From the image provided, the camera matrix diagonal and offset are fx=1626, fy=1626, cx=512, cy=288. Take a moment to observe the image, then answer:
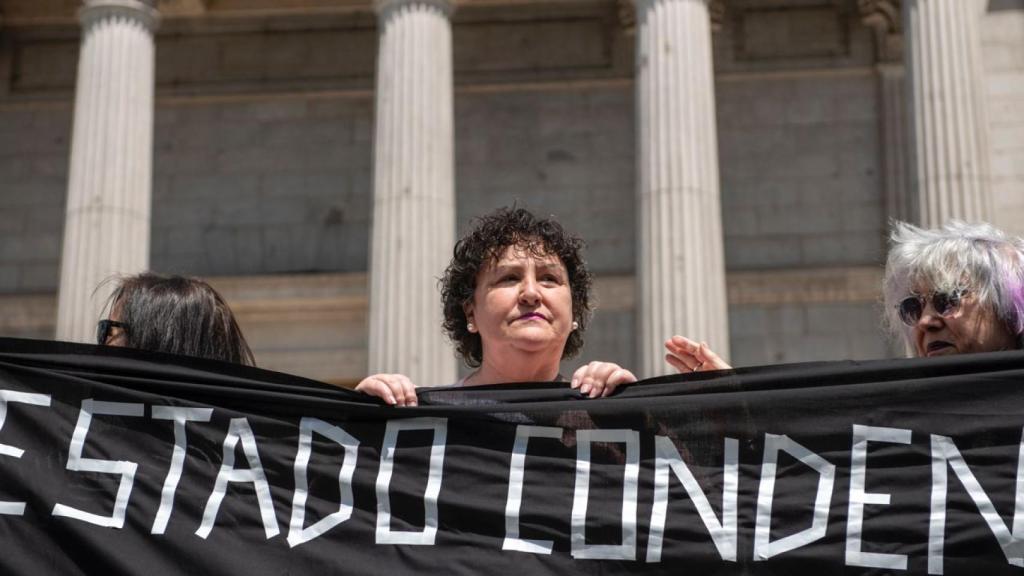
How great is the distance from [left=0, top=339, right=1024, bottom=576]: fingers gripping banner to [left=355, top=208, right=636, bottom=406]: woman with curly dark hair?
37 centimetres

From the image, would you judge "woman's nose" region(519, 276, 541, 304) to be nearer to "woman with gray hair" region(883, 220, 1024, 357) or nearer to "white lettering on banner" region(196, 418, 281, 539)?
"white lettering on banner" region(196, 418, 281, 539)

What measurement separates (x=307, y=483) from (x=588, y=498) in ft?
3.60

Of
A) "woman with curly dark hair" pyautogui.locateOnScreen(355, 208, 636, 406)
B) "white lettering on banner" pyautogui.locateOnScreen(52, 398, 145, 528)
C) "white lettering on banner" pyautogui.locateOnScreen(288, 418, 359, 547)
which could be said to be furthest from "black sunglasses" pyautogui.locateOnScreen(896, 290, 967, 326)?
"white lettering on banner" pyautogui.locateOnScreen(52, 398, 145, 528)

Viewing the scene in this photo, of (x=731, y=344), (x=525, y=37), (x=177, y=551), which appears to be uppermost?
(x=525, y=37)

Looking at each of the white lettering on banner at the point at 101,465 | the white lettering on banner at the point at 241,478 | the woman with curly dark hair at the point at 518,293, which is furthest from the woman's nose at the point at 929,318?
the white lettering on banner at the point at 101,465

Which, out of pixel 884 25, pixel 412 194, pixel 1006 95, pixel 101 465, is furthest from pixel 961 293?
pixel 884 25

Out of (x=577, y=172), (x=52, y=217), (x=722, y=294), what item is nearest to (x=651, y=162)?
(x=722, y=294)

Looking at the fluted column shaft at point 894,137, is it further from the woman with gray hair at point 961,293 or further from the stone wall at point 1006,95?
the woman with gray hair at point 961,293

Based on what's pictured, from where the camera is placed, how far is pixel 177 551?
611cm

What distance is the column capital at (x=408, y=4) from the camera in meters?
28.1

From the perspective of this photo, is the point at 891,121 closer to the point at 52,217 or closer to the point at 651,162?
the point at 651,162

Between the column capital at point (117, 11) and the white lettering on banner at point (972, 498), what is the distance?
973 inches

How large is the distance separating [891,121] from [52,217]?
57.9 ft

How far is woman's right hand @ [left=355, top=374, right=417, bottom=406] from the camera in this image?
6488 mm
